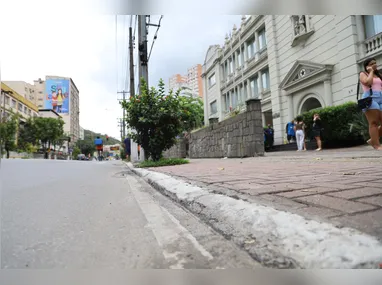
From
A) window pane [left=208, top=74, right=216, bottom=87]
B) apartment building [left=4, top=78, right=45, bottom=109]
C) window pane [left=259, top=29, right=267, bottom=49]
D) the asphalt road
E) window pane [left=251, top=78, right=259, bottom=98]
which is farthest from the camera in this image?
window pane [left=208, top=74, right=216, bottom=87]

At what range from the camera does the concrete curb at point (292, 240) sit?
912 mm

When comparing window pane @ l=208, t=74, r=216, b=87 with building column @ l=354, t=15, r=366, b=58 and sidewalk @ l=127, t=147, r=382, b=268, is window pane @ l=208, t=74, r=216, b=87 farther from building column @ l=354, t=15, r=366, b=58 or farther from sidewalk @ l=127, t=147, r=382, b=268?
sidewalk @ l=127, t=147, r=382, b=268

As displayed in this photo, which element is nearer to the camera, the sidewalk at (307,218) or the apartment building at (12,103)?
the sidewalk at (307,218)

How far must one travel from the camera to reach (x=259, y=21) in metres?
18.0

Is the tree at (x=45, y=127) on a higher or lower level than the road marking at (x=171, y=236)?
higher

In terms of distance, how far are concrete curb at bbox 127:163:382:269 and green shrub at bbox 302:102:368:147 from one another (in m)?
8.79

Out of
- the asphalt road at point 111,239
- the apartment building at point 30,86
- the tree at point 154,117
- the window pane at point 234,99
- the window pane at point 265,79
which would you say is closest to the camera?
the asphalt road at point 111,239

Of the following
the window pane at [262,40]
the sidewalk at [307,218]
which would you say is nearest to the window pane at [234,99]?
the window pane at [262,40]

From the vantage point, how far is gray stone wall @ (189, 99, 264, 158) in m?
8.57

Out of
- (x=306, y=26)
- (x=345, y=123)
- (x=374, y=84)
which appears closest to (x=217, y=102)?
(x=306, y=26)

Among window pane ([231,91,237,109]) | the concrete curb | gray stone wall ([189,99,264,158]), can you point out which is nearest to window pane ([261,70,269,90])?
window pane ([231,91,237,109])

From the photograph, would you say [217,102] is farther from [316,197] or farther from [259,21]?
[316,197]

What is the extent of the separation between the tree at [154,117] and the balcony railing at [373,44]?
775cm

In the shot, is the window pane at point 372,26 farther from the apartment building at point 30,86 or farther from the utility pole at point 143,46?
the apartment building at point 30,86
